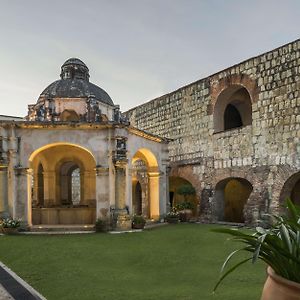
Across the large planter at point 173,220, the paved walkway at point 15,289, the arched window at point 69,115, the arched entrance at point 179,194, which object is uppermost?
the arched window at point 69,115

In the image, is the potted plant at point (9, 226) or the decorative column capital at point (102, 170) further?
the decorative column capital at point (102, 170)

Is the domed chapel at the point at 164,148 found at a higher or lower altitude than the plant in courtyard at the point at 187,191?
higher

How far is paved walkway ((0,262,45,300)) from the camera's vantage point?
520 centimetres

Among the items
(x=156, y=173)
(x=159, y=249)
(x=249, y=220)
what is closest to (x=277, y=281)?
(x=159, y=249)

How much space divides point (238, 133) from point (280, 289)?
13.4m

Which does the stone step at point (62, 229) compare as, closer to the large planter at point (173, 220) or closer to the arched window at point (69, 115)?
the large planter at point (173, 220)

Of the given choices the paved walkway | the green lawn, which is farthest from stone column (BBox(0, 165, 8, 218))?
the paved walkway

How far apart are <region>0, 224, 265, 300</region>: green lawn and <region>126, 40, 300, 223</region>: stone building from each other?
4.34 metres

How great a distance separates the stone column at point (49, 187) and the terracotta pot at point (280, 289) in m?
15.5

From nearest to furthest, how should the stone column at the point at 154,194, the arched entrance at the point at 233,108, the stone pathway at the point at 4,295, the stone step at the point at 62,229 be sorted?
the stone pathway at the point at 4,295
the stone step at the point at 62,229
the stone column at the point at 154,194
the arched entrance at the point at 233,108

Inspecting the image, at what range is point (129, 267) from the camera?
739 cm

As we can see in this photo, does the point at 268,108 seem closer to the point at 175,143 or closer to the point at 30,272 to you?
the point at 175,143

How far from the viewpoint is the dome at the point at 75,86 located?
17172 mm

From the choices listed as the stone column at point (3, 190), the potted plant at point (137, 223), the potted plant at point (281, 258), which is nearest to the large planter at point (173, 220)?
the potted plant at point (137, 223)
